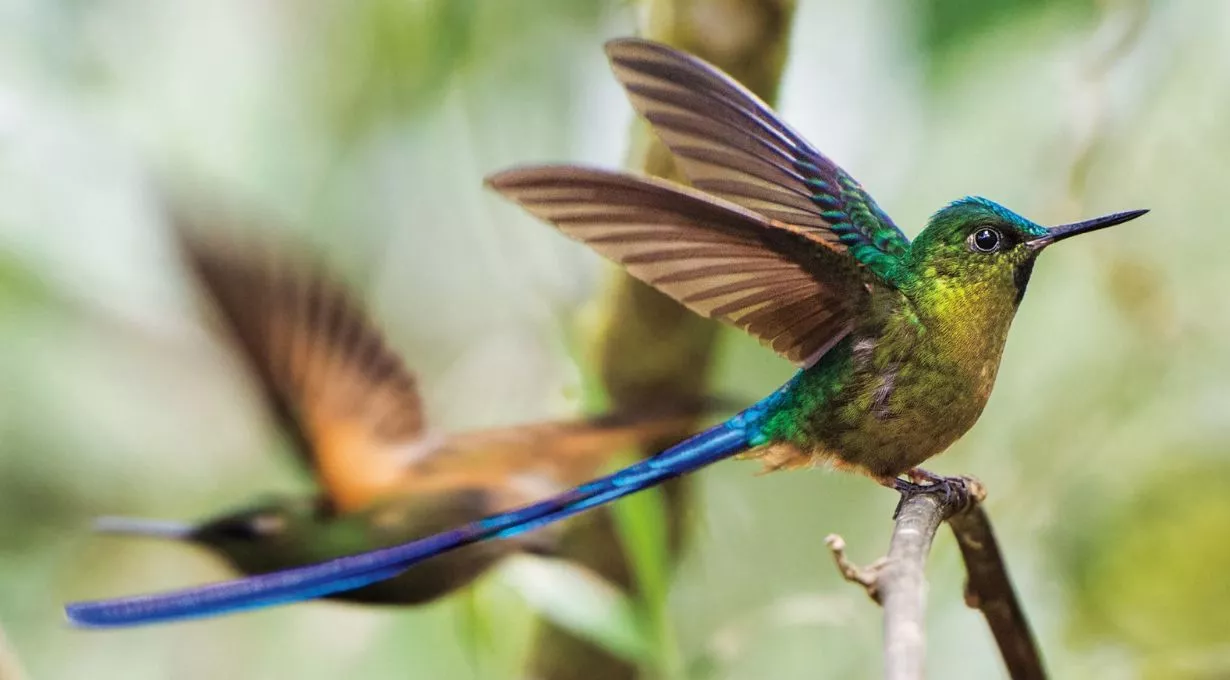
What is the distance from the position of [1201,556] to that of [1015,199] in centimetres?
36

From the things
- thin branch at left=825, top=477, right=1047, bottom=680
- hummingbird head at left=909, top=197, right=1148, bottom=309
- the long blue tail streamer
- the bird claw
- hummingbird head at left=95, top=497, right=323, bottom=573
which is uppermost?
hummingbird head at left=909, top=197, right=1148, bottom=309

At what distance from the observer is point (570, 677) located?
3.90 ft

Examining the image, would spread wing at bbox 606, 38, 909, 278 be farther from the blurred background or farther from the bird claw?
the blurred background

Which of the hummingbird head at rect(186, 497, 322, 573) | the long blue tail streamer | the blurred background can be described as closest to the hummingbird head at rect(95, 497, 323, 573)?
the hummingbird head at rect(186, 497, 322, 573)

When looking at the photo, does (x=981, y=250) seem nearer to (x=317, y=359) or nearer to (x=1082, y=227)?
(x=1082, y=227)

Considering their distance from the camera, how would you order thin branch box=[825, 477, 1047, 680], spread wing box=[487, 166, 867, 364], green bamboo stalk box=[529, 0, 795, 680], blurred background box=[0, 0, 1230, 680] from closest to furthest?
thin branch box=[825, 477, 1047, 680], spread wing box=[487, 166, 867, 364], green bamboo stalk box=[529, 0, 795, 680], blurred background box=[0, 0, 1230, 680]

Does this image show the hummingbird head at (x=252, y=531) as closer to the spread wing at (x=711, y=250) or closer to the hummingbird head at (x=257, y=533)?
the hummingbird head at (x=257, y=533)

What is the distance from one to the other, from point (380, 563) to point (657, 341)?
23.2 inches

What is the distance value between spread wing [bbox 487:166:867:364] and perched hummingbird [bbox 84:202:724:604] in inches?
17.3

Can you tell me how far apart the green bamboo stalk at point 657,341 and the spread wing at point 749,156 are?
36cm

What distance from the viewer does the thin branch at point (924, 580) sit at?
286mm

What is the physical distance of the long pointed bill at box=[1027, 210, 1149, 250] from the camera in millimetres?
364

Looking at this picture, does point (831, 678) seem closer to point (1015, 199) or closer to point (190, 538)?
point (1015, 199)

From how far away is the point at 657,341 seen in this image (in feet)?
3.50
